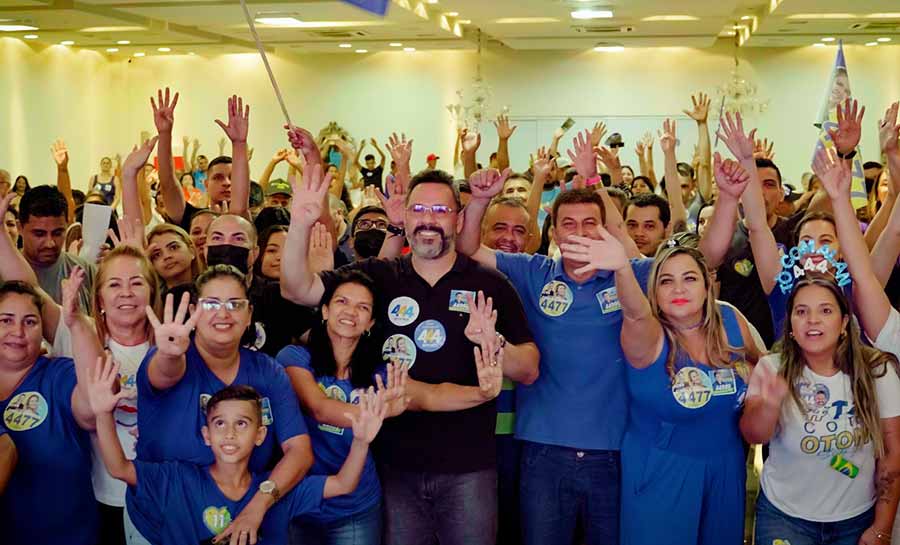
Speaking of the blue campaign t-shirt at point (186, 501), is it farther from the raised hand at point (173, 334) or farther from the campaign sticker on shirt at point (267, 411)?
the raised hand at point (173, 334)

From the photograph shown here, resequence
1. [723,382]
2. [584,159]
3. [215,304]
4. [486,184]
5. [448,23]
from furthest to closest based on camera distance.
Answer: [448,23] → [584,159] → [486,184] → [723,382] → [215,304]

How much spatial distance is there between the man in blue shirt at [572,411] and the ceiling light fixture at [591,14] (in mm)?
9270

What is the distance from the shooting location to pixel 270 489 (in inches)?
119

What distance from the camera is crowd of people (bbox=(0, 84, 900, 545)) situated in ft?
10.1

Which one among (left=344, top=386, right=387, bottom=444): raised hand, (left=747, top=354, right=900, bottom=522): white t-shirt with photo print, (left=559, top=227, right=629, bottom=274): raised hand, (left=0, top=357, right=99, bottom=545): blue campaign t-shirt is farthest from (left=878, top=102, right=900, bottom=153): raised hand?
(left=0, top=357, right=99, bottom=545): blue campaign t-shirt

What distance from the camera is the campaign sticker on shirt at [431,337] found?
340cm

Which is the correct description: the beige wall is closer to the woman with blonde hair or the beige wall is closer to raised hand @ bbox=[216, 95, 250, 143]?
raised hand @ bbox=[216, 95, 250, 143]

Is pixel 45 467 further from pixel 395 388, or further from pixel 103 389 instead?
pixel 395 388

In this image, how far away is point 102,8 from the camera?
12.3 meters

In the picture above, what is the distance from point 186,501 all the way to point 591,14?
35.2ft

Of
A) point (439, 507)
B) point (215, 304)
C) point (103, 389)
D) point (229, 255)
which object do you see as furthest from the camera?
point (229, 255)

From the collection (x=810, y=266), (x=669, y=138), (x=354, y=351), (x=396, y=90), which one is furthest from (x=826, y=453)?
(x=396, y=90)

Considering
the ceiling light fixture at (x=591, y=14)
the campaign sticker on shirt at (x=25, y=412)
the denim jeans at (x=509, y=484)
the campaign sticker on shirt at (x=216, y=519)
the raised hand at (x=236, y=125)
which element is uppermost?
the ceiling light fixture at (x=591, y=14)

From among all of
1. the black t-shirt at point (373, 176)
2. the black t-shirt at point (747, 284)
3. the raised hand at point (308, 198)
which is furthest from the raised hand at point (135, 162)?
the black t-shirt at point (373, 176)
